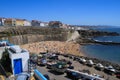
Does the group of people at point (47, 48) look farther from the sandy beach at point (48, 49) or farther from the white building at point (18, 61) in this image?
the white building at point (18, 61)

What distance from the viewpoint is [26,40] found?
178ft

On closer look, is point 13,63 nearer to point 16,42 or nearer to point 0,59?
point 0,59

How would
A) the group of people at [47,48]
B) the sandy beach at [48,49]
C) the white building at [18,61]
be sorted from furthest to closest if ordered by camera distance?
the group of people at [47,48] < the sandy beach at [48,49] < the white building at [18,61]

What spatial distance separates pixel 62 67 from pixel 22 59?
713 centimetres

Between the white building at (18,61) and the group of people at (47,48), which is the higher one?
the white building at (18,61)

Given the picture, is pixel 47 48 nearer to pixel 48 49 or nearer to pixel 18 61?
pixel 48 49

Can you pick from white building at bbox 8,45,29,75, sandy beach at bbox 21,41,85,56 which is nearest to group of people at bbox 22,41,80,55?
sandy beach at bbox 21,41,85,56

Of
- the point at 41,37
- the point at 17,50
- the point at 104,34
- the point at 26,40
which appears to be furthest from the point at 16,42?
the point at 104,34

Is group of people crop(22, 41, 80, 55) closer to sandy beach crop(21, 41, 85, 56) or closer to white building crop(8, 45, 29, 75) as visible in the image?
sandy beach crop(21, 41, 85, 56)

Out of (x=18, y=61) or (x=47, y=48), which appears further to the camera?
(x=47, y=48)

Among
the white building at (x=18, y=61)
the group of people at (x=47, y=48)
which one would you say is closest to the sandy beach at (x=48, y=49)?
the group of people at (x=47, y=48)

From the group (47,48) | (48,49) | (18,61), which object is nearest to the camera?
(18,61)

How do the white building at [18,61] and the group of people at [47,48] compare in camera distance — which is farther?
the group of people at [47,48]

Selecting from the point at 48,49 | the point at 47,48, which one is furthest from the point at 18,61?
the point at 47,48
